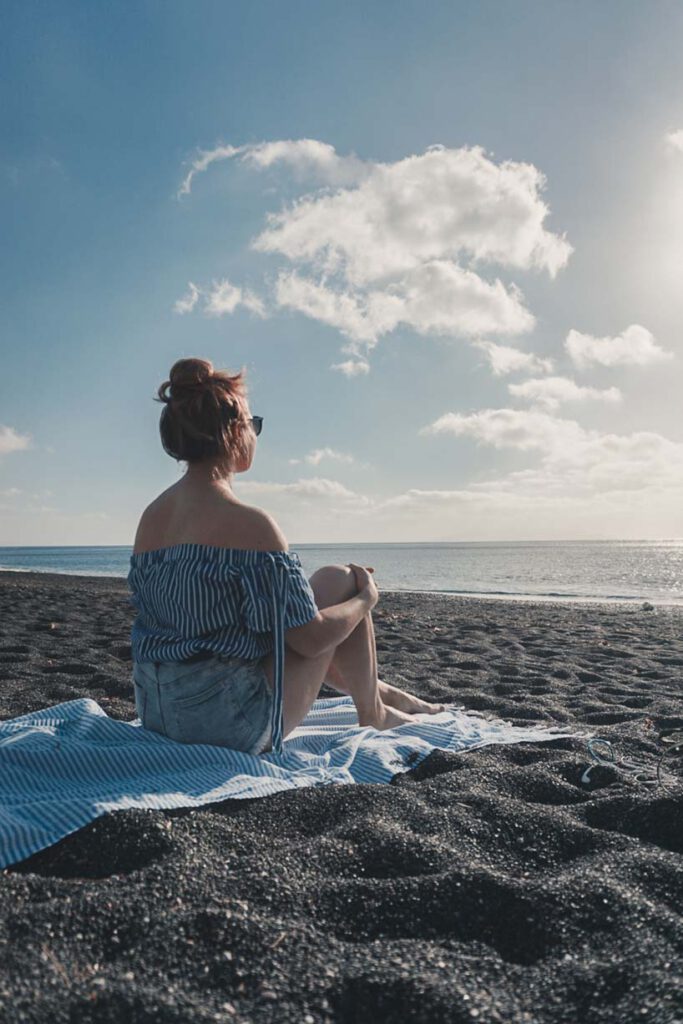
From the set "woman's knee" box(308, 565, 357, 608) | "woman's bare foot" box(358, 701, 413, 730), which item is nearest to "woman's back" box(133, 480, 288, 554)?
"woman's knee" box(308, 565, 357, 608)

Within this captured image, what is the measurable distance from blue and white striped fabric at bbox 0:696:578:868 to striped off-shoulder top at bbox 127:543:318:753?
1.13ft

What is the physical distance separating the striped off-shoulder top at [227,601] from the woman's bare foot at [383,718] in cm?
91

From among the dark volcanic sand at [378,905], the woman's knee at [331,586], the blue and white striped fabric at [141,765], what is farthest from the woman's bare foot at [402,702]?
the woman's knee at [331,586]

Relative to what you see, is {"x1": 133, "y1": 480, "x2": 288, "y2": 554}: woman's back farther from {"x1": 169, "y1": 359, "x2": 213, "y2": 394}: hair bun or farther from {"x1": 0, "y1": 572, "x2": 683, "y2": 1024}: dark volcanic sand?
{"x1": 0, "y1": 572, "x2": 683, "y2": 1024}: dark volcanic sand

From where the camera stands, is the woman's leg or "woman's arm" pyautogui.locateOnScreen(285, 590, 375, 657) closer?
"woman's arm" pyautogui.locateOnScreen(285, 590, 375, 657)

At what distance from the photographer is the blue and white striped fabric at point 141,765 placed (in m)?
2.24

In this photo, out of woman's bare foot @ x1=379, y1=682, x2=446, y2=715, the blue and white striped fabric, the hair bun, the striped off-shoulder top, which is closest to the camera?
the blue and white striped fabric

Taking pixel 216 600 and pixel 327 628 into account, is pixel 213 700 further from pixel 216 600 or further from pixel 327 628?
pixel 327 628

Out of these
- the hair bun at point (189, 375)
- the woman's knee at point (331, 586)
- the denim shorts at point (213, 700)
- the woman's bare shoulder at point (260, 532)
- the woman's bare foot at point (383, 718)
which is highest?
the hair bun at point (189, 375)

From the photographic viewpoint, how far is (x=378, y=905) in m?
1.81

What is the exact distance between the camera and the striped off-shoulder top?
2.75 metres

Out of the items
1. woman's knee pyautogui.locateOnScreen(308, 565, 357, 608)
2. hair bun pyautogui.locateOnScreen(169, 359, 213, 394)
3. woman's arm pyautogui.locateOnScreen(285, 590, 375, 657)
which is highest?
hair bun pyautogui.locateOnScreen(169, 359, 213, 394)

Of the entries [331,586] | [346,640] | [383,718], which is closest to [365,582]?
[331,586]

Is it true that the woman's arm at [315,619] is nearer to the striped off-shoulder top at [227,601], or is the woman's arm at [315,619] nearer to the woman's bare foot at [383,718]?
the striped off-shoulder top at [227,601]
